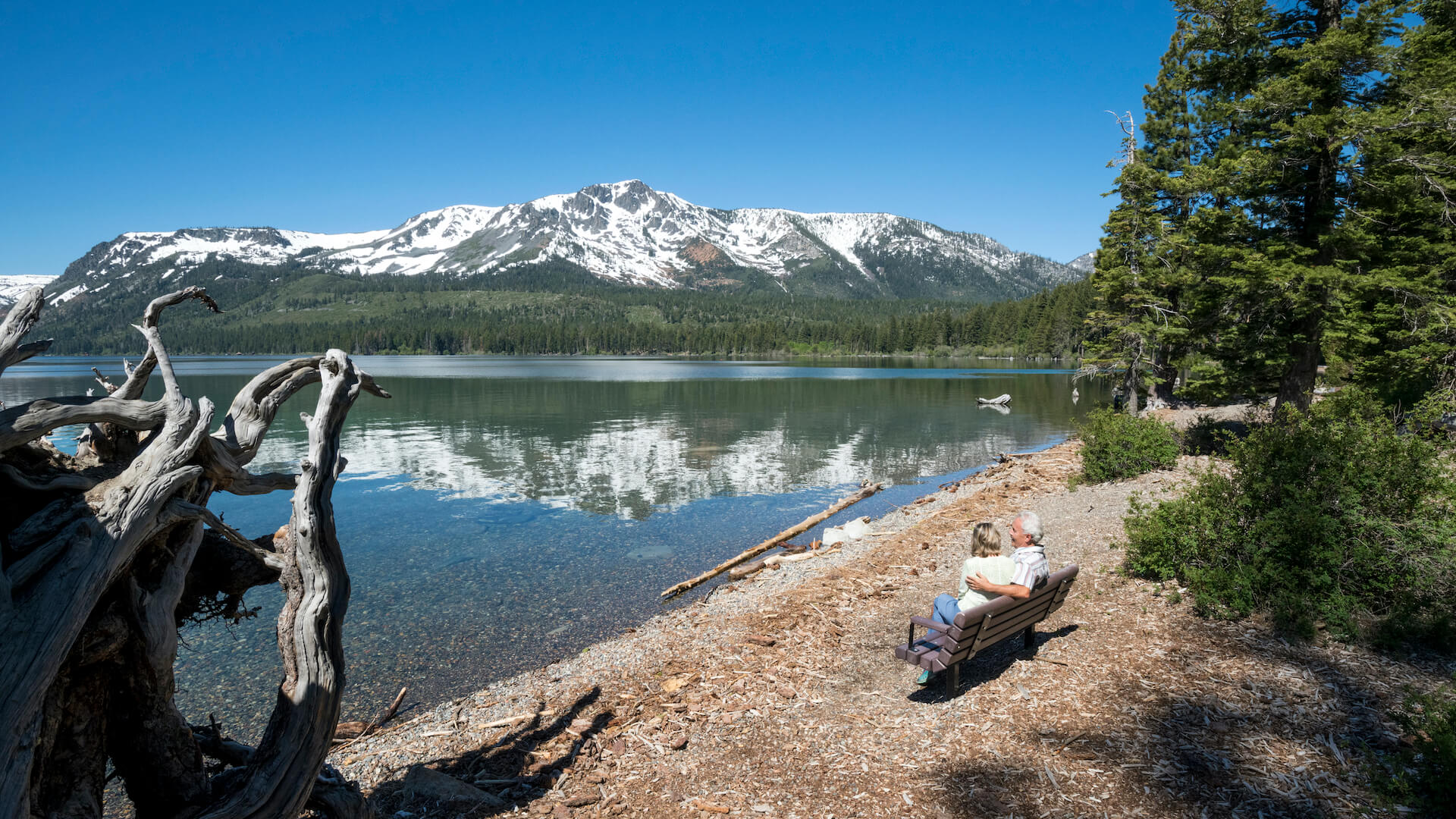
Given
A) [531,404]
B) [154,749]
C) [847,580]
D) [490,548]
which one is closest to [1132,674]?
[847,580]

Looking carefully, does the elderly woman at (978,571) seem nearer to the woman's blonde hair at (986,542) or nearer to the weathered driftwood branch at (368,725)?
the woman's blonde hair at (986,542)

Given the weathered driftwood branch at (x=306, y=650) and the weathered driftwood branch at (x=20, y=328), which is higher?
the weathered driftwood branch at (x=20, y=328)

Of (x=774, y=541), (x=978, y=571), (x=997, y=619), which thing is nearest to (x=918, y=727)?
(x=997, y=619)

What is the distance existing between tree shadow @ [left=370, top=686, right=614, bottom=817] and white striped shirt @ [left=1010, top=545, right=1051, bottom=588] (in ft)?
13.9

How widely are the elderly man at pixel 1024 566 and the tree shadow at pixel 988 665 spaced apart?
70 cm

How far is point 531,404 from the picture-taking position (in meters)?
50.7

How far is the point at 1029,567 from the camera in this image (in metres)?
6.50

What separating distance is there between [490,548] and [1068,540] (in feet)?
39.2

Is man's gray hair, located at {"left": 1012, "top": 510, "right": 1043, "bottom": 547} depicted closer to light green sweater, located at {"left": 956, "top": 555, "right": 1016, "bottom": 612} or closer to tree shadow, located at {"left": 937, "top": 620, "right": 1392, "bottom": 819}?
light green sweater, located at {"left": 956, "top": 555, "right": 1016, "bottom": 612}

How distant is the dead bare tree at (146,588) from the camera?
10.4 feet

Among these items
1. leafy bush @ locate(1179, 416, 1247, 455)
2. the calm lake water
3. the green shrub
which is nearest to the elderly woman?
the calm lake water

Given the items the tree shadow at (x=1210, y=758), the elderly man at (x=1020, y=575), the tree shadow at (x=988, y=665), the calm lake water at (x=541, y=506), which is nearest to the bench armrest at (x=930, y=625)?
the elderly man at (x=1020, y=575)

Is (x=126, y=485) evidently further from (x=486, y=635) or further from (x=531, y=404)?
(x=531, y=404)

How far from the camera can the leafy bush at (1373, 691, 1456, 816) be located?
382 centimetres
